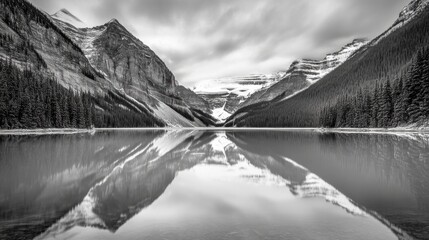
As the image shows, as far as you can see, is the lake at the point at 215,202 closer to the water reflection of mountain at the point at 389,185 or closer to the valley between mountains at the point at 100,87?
the water reflection of mountain at the point at 389,185

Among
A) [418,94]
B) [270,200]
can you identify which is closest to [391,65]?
[418,94]

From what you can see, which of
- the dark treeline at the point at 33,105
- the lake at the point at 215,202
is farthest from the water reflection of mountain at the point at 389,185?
the dark treeline at the point at 33,105

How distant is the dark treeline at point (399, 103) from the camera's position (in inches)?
2427

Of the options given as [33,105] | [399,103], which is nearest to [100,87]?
[33,105]

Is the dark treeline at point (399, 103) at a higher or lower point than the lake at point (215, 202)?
higher

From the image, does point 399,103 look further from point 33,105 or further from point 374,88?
point 33,105

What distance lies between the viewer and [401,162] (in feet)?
61.0

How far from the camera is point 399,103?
6669cm

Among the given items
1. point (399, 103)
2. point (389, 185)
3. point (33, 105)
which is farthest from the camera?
point (33, 105)

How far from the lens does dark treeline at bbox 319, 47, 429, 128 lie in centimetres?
6166

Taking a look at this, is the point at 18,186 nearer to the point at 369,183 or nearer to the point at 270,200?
the point at 270,200

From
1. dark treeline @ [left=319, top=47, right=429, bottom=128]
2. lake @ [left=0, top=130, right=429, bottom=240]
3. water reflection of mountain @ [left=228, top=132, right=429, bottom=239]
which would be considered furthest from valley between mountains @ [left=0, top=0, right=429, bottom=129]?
lake @ [left=0, top=130, right=429, bottom=240]

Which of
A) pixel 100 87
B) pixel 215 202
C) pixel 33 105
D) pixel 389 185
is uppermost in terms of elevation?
pixel 100 87

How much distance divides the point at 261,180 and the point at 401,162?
32.1 feet
